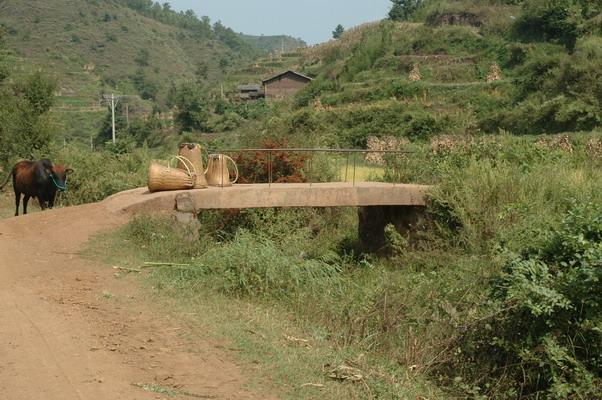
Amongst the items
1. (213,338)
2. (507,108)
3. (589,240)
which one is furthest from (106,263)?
(507,108)

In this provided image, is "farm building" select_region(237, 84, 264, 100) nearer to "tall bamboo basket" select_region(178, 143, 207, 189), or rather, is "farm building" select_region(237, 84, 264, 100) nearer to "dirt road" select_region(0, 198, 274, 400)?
"tall bamboo basket" select_region(178, 143, 207, 189)

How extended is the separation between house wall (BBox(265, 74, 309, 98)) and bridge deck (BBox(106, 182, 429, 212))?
51.9 m

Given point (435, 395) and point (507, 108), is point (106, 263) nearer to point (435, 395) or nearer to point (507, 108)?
point (435, 395)

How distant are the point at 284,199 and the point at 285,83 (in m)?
53.3

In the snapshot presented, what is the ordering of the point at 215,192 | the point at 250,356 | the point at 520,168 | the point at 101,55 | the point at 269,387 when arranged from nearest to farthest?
the point at 269,387 < the point at 250,356 < the point at 215,192 < the point at 520,168 < the point at 101,55

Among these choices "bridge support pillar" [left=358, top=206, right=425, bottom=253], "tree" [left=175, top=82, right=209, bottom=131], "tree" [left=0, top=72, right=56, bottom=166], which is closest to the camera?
"bridge support pillar" [left=358, top=206, right=425, bottom=253]

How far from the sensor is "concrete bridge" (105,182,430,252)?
38.5 feet

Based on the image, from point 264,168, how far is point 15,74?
55.7 ft

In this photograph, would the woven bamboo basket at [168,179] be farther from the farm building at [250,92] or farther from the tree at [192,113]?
the farm building at [250,92]

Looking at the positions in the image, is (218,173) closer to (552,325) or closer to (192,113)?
(552,325)

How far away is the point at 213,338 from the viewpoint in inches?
276

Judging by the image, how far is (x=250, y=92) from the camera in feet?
218

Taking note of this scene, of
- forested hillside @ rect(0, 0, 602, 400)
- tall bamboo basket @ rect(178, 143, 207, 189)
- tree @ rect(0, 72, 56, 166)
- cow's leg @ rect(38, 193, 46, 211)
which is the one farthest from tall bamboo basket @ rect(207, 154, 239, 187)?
tree @ rect(0, 72, 56, 166)

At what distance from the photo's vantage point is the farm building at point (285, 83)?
210 ft
